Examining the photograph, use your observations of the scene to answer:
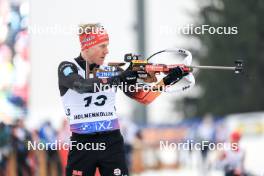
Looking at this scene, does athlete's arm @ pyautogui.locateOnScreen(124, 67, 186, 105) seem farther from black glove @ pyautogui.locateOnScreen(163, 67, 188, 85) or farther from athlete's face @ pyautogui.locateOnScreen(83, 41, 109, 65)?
athlete's face @ pyautogui.locateOnScreen(83, 41, 109, 65)

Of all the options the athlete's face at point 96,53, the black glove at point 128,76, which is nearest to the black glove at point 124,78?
the black glove at point 128,76

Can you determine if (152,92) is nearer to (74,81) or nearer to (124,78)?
(124,78)

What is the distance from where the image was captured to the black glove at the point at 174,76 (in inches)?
342

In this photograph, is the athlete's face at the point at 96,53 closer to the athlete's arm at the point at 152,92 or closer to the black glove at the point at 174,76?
the athlete's arm at the point at 152,92

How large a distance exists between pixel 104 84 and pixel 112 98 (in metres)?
0.35

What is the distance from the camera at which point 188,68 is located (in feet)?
28.7

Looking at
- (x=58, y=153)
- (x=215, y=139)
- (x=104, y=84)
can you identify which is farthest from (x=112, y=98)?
(x=215, y=139)

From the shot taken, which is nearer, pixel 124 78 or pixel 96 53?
pixel 124 78

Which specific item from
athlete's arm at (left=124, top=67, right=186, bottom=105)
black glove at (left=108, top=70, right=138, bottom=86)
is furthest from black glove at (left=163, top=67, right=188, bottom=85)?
black glove at (left=108, top=70, right=138, bottom=86)

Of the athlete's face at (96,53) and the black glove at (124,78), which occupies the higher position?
the athlete's face at (96,53)

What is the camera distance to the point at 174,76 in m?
8.74

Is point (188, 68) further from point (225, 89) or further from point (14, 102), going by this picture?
point (225, 89)

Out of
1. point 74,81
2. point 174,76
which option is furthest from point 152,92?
point 74,81

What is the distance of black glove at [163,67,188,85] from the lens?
8695 mm
